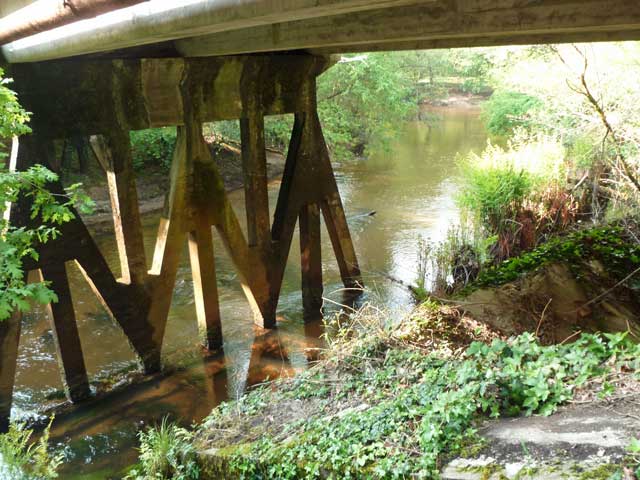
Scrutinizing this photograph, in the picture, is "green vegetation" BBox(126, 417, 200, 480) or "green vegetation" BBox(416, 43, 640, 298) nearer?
"green vegetation" BBox(126, 417, 200, 480)

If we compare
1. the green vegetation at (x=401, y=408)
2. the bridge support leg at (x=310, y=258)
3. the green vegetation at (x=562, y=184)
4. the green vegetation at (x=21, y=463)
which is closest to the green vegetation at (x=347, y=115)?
the green vegetation at (x=562, y=184)

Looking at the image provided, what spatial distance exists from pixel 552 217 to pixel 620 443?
22.2 ft

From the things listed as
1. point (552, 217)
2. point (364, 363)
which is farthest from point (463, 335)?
point (552, 217)

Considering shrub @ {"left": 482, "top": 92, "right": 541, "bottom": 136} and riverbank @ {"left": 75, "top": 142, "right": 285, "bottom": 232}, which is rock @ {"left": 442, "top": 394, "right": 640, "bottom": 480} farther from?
shrub @ {"left": 482, "top": 92, "right": 541, "bottom": 136}

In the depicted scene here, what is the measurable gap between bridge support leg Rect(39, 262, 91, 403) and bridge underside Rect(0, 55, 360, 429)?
0.03 feet

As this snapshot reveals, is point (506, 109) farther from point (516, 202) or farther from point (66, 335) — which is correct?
point (66, 335)

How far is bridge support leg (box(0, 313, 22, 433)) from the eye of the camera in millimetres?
4672

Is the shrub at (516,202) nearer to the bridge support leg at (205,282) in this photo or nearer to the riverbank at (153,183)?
the bridge support leg at (205,282)

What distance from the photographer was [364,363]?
3.74 meters

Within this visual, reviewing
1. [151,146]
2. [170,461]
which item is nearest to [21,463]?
[170,461]

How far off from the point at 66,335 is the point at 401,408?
147 inches

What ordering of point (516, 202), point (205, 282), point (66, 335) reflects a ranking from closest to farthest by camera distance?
1. point (66, 335)
2. point (205, 282)
3. point (516, 202)

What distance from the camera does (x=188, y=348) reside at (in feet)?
21.2

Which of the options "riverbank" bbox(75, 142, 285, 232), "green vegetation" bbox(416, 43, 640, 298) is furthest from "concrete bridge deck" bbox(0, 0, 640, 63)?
"riverbank" bbox(75, 142, 285, 232)
